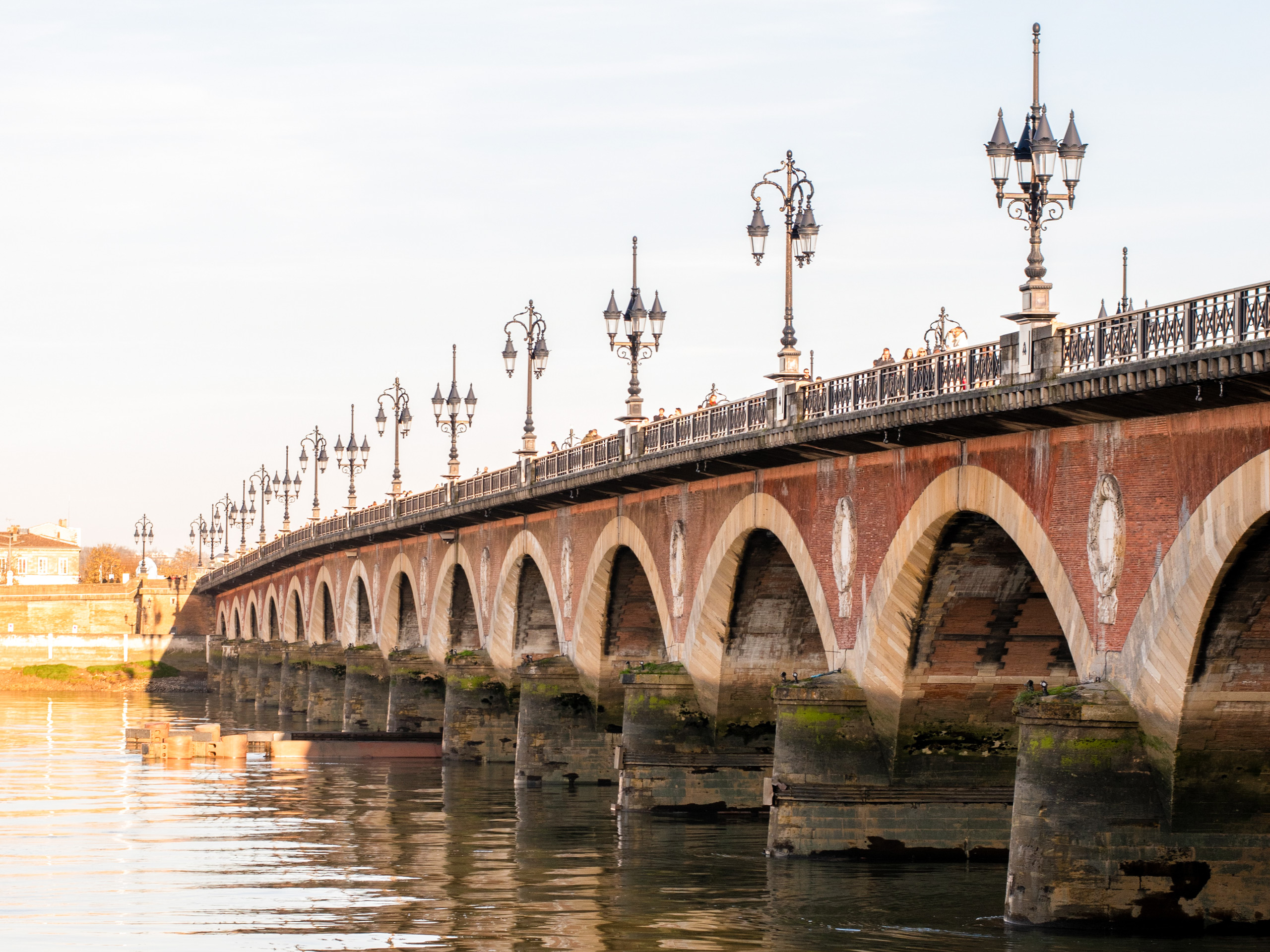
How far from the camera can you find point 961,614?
24984 millimetres

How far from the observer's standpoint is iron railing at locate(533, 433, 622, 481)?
36.0 meters

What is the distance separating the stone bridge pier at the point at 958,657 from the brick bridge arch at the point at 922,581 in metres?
0.04

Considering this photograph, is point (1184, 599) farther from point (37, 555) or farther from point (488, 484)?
point (37, 555)

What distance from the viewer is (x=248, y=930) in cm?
2155

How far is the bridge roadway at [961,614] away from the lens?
60.8 ft

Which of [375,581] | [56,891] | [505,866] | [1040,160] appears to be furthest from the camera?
[375,581]

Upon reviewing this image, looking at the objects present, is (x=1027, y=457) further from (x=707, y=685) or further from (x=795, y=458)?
(x=707, y=685)

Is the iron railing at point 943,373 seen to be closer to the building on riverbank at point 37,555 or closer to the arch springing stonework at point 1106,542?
the arch springing stonework at point 1106,542

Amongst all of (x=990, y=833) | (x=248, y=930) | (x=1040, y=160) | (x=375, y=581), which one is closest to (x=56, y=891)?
(x=248, y=930)

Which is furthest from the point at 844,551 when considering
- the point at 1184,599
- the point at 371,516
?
the point at 371,516

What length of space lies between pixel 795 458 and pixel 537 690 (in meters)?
12.9

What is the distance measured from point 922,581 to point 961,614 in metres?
0.86

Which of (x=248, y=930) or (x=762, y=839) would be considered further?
(x=762, y=839)

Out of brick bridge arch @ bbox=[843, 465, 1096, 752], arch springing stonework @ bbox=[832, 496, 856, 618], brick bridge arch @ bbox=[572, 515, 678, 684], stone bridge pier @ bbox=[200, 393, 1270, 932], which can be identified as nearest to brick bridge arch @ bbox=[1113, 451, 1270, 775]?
stone bridge pier @ bbox=[200, 393, 1270, 932]
